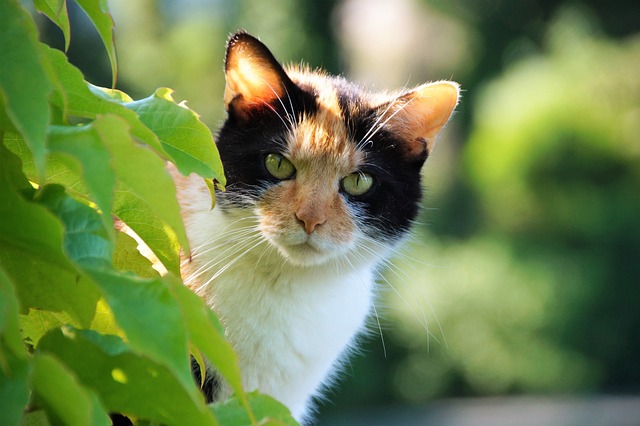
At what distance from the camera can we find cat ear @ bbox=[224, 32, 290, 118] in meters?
1.44

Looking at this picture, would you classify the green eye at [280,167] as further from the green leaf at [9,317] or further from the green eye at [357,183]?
the green leaf at [9,317]

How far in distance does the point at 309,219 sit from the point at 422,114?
36 centimetres

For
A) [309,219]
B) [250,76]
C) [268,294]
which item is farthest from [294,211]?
[250,76]

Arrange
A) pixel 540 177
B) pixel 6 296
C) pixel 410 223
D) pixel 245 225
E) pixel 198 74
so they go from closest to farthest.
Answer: pixel 6 296
pixel 245 225
pixel 410 223
pixel 540 177
pixel 198 74

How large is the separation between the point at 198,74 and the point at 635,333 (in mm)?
3168

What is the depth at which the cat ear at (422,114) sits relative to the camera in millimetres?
1538

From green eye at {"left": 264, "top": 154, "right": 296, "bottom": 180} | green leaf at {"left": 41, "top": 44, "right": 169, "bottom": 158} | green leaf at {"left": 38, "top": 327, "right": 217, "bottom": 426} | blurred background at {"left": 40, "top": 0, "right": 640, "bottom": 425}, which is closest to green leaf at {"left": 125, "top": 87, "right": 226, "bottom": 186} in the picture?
green leaf at {"left": 41, "top": 44, "right": 169, "bottom": 158}

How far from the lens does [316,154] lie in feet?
4.90

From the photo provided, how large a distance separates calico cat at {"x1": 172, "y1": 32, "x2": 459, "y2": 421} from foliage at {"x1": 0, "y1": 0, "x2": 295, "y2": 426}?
0.91 m

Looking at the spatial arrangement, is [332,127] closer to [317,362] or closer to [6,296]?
[317,362]

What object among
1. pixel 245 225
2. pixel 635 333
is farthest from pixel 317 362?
pixel 635 333

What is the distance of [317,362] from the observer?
1.56 metres

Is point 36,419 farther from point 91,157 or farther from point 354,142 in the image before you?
point 354,142

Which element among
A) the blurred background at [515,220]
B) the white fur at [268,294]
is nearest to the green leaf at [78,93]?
the white fur at [268,294]
